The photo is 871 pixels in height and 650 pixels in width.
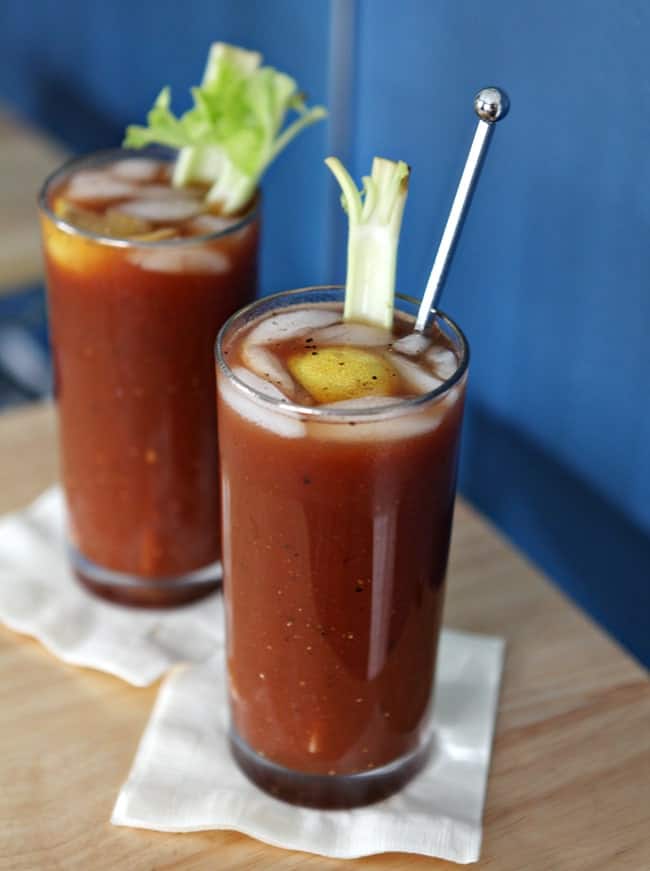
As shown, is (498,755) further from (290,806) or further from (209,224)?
(209,224)

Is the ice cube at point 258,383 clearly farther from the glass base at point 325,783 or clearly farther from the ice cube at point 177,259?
the glass base at point 325,783

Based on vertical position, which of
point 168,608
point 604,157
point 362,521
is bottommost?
point 168,608

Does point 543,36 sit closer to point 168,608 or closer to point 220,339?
point 220,339

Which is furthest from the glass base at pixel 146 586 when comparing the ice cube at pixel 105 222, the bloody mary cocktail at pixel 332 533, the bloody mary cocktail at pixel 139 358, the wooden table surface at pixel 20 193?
the wooden table surface at pixel 20 193

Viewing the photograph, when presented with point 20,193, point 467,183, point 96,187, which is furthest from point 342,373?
point 20,193

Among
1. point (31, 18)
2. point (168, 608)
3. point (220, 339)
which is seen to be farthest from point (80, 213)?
point (31, 18)

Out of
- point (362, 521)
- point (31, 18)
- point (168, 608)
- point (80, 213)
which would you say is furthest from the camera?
point (31, 18)

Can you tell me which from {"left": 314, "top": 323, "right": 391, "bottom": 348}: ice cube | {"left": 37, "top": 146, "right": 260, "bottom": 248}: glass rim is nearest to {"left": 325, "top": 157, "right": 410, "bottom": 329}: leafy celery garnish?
{"left": 314, "top": 323, "right": 391, "bottom": 348}: ice cube
